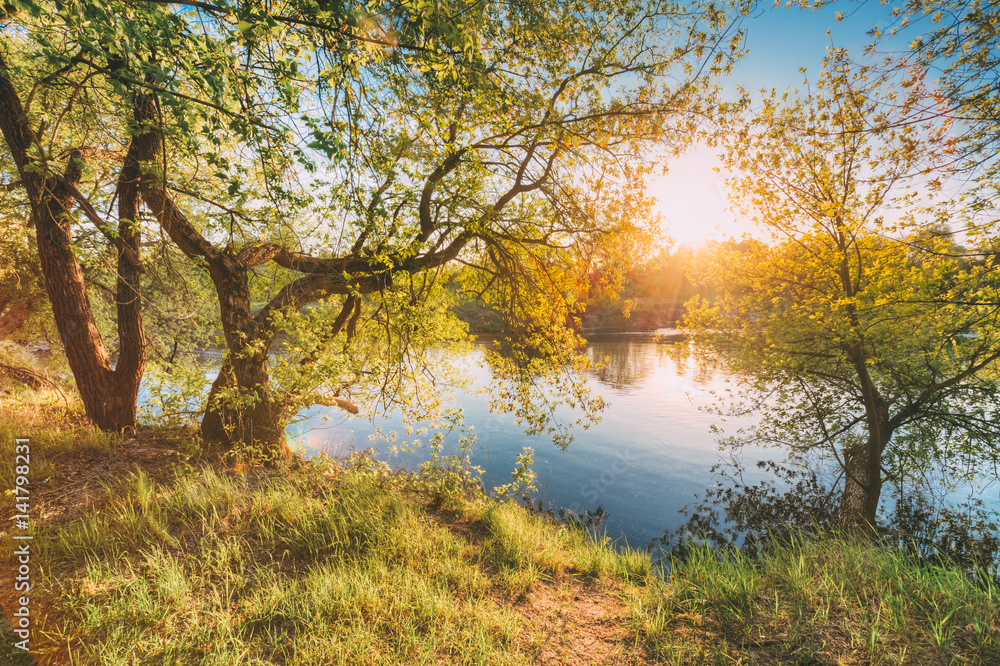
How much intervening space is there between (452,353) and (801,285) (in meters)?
8.76

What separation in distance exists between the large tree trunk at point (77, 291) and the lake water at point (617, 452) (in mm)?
2566

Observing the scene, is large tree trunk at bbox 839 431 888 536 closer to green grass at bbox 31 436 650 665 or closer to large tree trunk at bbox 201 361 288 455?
green grass at bbox 31 436 650 665

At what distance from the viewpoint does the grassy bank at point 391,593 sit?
7.95 ft

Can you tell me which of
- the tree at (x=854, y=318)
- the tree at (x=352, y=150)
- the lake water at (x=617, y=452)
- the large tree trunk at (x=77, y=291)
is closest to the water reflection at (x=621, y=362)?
the lake water at (x=617, y=452)

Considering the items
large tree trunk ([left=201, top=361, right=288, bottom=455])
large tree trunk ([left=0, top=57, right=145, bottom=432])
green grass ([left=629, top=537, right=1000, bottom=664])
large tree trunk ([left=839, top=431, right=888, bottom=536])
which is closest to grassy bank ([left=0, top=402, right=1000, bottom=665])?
green grass ([left=629, top=537, right=1000, bottom=664])

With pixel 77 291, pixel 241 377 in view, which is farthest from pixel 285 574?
pixel 77 291

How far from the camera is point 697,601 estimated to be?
3131mm

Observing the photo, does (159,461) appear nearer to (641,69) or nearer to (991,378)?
(641,69)

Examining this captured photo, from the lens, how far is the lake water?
8328mm

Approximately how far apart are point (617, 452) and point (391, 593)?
9.57 m

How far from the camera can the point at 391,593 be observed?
2.96 metres

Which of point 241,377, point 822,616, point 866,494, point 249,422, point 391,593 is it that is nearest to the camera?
point 822,616

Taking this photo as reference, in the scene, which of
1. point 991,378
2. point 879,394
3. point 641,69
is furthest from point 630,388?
point 641,69

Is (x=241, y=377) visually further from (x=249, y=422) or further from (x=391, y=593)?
(x=391, y=593)
